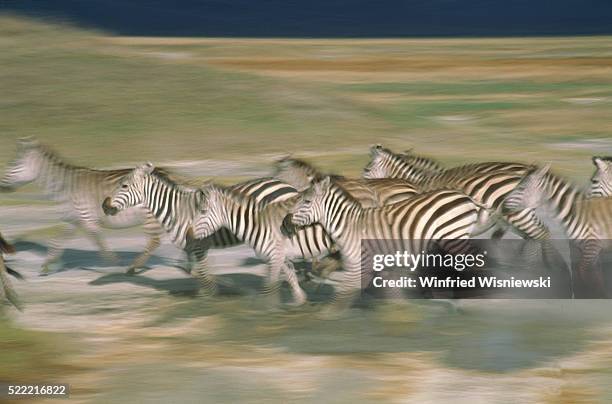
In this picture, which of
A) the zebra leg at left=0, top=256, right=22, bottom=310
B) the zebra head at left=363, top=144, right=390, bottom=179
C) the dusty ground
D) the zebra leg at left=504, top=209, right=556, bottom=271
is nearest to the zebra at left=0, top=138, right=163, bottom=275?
the dusty ground

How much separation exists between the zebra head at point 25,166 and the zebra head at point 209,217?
130 inches

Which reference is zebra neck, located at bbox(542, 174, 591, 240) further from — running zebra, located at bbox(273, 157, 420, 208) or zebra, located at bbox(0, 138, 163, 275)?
zebra, located at bbox(0, 138, 163, 275)

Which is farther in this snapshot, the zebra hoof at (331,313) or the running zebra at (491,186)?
the running zebra at (491,186)

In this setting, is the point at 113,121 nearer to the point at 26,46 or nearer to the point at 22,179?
the point at 26,46

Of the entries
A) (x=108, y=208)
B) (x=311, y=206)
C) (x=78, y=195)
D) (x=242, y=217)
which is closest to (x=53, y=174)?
(x=78, y=195)

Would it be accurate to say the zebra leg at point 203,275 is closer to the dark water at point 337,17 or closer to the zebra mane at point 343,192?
the zebra mane at point 343,192

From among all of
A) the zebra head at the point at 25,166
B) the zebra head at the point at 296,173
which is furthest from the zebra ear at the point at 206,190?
the zebra head at the point at 25,166

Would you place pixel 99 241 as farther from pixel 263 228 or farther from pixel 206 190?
pixel 263 228

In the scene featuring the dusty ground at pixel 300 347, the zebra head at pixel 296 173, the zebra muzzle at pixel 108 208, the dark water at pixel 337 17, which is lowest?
the dusty ground at pixel 300 347

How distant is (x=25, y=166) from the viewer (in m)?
14.3

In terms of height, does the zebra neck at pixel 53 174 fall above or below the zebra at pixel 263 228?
above

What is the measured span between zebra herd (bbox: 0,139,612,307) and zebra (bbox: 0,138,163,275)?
16mm

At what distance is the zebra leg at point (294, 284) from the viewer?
11258 mm

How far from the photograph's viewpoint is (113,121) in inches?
1025
